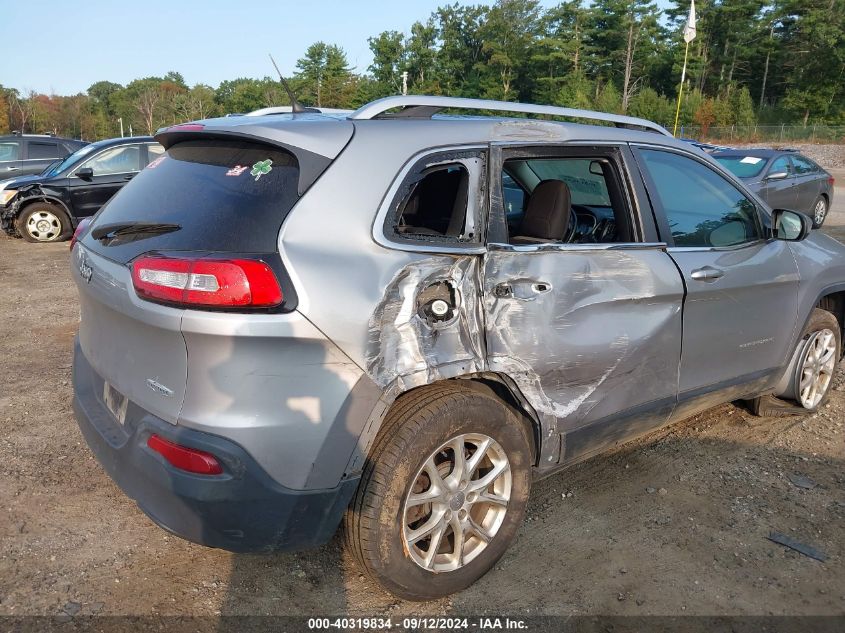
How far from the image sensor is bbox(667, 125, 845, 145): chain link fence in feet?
152

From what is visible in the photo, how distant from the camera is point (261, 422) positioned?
87.8 inches

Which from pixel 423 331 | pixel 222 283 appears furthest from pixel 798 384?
pixel 222 283

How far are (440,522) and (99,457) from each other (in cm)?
136

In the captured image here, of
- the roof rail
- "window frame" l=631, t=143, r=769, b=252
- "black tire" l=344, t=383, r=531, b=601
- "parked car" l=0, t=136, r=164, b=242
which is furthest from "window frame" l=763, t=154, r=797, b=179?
"black tire" l=344, t=383, r=531, b=601

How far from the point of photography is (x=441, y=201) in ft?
9.71

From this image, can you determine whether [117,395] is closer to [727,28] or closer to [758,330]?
[758,330]

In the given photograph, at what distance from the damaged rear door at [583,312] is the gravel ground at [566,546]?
43 cm

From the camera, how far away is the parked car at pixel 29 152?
604 inches

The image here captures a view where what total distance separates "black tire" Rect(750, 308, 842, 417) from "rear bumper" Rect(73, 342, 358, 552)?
3197 millimetres

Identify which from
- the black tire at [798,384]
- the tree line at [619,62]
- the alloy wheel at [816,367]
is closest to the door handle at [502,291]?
the black tire at [798,384]

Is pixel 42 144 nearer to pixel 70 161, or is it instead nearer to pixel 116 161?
pixel 70 161

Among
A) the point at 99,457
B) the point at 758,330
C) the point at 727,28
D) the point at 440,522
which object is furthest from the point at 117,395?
the point at 727,28

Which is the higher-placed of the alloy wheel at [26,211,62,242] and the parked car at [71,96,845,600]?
the parked car at [71,96,845,600]

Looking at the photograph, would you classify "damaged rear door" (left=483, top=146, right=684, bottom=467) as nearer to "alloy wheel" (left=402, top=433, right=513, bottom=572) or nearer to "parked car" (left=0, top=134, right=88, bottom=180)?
"alloy wheel" (left=402, top=433, right=513, bottom=572)
